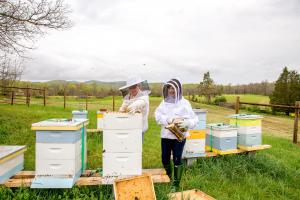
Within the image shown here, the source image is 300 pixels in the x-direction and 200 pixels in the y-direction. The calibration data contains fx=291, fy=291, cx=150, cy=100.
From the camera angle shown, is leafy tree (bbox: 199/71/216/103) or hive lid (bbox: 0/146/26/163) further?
leafy tree (bbox: 199/71/216/103)

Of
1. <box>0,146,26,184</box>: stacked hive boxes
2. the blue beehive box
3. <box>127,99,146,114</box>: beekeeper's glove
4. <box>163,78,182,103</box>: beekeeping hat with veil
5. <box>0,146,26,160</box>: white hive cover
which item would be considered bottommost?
<box>0,146,26,184</box>: stacked hive boxes

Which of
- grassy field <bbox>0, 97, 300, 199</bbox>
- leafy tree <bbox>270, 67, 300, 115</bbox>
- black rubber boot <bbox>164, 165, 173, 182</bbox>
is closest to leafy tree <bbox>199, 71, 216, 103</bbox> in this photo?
leafy tree <bbox>270, 67, 300, 115</bbox>

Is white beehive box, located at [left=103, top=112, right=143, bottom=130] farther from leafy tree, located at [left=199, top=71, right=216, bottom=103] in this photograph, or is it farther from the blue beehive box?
leafy tree, located at [left=199, top=71, right=216, bottom=103]

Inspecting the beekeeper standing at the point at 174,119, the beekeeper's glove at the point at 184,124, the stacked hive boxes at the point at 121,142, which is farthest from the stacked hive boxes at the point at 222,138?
the stacked hive boxes at the point at 121,142

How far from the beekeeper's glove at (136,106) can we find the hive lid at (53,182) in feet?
4.46

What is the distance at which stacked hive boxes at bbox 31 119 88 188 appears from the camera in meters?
4.32

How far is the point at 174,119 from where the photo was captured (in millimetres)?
5059

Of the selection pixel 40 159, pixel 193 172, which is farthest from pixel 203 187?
pixel 40 159

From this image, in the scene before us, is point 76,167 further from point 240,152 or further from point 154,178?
point 240,152

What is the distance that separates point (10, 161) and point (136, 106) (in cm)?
221

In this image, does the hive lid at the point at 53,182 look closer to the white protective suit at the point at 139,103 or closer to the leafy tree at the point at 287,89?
the white protective suit at the point at 139,103

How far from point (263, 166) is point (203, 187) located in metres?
2.10

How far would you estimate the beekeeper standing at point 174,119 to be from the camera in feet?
16.6

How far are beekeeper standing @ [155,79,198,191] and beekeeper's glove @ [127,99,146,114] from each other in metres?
0.54
